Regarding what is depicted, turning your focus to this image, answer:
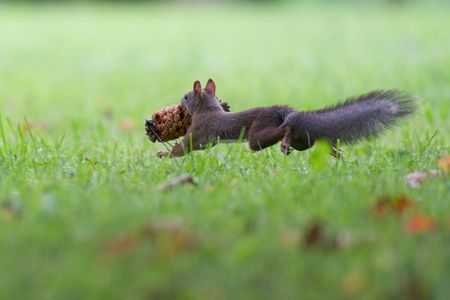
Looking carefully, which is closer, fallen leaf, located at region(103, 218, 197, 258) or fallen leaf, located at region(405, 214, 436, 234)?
fallen leaf, located at region(103, 218, 197, 258)

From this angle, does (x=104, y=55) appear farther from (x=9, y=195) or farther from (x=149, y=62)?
(x=9, y=195)

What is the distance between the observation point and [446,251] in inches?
101

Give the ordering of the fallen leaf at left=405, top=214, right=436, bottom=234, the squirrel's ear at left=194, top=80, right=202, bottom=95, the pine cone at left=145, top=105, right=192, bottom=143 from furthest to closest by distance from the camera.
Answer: the pine cone at left=145, top=105, right=192, bottom=143, the squirrel's ear at left=194, top=80, right=202, bottom=95, the fallen leaf at left=405, top=214, right=436, bottom=234

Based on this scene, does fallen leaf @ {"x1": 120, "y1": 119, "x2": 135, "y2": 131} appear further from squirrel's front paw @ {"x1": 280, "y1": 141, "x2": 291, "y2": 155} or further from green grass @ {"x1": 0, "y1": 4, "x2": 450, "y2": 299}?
squirrel's front paw @ {"x1": 280, "y1": 141, "x2": 291, "y2": 155}

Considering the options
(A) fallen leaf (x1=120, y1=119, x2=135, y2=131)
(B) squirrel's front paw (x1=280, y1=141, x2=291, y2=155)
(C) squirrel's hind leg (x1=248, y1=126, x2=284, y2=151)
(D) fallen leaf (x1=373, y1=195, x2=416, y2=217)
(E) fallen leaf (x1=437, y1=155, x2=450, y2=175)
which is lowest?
(D) fallen leaf (x1=373, y1=195, x2=416, y2=217)

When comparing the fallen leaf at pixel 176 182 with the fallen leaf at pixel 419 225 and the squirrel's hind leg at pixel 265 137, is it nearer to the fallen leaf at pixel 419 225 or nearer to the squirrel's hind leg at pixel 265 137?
the squirrel's hind leg at pixel 265 137

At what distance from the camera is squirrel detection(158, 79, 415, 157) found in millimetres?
3805

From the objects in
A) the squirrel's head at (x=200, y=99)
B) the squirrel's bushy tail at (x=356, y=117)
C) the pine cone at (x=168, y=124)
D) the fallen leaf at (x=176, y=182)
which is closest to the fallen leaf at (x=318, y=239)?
the fallen leaf at (x=176, y=182)

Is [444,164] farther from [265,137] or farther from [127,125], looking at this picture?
[127,125]

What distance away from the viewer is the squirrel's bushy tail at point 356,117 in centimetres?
377

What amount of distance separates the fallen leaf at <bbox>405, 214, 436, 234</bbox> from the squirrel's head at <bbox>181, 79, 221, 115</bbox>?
72.3 inches

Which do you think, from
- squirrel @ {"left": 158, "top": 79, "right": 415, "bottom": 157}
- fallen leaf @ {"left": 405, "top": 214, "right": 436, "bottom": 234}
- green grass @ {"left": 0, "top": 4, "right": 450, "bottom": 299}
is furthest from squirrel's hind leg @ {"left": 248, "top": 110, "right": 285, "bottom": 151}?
fallen leaf @ {"left": 405, "top": 214, "right": 436, "bottom": 234}

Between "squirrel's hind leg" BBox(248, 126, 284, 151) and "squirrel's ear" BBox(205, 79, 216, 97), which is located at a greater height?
"squirrel's ear" BBox(205, 79, 216, 97)

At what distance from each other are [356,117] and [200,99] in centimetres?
98
